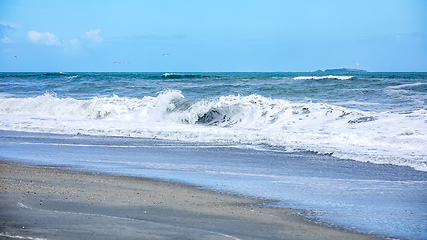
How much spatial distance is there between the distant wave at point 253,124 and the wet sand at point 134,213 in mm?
3980

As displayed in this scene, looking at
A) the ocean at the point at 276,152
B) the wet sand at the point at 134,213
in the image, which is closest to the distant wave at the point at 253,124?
the ocean at the point at 276,152

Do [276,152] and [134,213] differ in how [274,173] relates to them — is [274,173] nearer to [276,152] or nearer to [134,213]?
[276,152]

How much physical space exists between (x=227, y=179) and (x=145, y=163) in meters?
1.97

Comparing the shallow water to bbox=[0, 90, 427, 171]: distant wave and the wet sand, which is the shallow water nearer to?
the wet sand

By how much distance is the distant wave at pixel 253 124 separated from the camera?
952 centimetres

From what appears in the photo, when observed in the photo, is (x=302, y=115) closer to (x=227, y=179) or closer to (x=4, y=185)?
(x=227, y=179)

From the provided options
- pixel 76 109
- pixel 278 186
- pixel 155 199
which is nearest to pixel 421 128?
pixel 278 186

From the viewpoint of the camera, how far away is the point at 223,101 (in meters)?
17.1

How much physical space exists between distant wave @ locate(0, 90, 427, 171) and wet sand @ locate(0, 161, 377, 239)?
3.98 metres

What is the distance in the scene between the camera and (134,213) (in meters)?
4.52

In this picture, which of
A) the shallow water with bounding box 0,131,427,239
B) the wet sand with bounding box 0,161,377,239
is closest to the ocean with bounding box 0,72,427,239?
the shallow water with bounding box 0,131,427,239

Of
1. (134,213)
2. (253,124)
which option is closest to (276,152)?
(134,213)

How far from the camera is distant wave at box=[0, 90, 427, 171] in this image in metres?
9.52

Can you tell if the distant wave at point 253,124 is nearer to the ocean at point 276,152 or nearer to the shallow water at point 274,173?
the ocean at point 276,152
